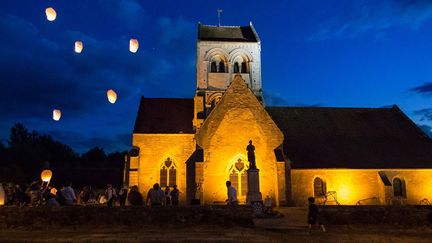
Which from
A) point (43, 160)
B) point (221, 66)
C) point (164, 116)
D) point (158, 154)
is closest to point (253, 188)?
point (158, 154)

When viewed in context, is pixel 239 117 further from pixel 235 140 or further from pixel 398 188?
pixel 398 188

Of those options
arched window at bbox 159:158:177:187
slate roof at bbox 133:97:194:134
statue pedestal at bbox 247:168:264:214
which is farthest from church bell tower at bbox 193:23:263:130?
statue pedestal at bbox 247:168:264:214

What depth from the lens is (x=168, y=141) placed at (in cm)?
2772

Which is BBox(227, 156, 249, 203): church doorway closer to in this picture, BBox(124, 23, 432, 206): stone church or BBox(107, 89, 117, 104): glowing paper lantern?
BBox(124, 23, 432, 206): stone church

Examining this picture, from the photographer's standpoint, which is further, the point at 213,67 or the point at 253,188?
the point at 213,67

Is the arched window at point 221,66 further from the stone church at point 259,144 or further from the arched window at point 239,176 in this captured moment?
the arched window at point 239,176

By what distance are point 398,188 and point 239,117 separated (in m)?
13.4

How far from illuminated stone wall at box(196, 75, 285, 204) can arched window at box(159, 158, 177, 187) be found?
6.27 m

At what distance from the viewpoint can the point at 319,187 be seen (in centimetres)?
2475

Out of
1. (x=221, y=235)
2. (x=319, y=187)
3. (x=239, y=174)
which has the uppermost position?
(x=239, y=174)

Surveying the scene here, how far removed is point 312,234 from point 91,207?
8044 mm

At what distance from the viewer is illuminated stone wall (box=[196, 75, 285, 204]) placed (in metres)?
21.6

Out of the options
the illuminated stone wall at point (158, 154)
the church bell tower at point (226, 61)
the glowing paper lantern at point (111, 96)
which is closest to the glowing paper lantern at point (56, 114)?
the glowing paper lantern at point (111, 96)

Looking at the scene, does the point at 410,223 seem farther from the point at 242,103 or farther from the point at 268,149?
the point at 242,103
